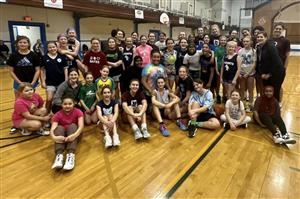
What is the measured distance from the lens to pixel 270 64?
3865 millimetres

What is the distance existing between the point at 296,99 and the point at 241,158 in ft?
12.3

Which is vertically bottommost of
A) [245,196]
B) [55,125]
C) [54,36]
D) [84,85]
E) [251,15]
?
[245,196]

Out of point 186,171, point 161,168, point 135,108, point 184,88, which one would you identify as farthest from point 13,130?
point 184,88

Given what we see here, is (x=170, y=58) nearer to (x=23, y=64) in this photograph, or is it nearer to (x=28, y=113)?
(x=23, y=64)

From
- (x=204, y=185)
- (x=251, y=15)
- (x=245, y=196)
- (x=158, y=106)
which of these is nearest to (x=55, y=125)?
(x=158, y=106)

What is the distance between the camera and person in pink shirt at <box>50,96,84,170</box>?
2713mm

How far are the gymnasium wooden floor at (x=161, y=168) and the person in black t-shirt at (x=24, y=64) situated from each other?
91 centimetres

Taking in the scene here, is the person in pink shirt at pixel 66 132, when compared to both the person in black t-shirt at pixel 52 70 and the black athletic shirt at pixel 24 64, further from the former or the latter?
the black athletic shirt at pixel 24 64

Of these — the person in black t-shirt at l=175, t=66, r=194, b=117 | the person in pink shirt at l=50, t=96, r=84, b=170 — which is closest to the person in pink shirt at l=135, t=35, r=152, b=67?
the person in black t-shirt at l=175, t=66, r=194, b=117

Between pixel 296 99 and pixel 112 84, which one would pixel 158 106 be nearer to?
pixel 112 84

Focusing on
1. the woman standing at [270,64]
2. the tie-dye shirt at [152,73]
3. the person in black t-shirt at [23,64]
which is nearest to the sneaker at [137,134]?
the tie-dye shirt at [152,73]

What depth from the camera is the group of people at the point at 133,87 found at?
3.45 m

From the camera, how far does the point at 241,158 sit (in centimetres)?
296

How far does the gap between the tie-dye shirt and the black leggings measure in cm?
177
